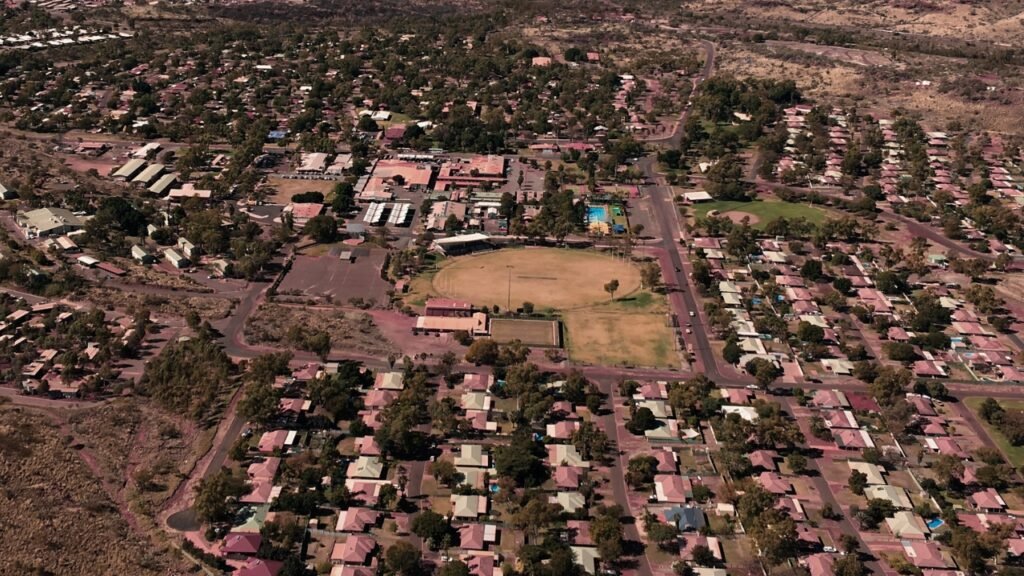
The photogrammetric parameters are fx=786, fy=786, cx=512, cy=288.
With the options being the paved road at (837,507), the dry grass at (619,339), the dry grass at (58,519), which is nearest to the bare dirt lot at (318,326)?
the dry grass at (619,339)

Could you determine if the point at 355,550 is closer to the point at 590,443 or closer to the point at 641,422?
the point at 590,443

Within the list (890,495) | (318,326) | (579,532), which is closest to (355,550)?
(579,532)

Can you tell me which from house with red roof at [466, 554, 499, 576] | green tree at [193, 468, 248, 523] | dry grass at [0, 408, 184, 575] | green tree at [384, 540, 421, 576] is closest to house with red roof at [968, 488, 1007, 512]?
house with red roof at [466, 554, 499, 576]

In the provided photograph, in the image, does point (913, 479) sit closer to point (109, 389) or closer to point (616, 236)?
point (616, 236)

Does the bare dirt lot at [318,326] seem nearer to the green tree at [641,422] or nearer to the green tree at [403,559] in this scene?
the green tree at [641,422]

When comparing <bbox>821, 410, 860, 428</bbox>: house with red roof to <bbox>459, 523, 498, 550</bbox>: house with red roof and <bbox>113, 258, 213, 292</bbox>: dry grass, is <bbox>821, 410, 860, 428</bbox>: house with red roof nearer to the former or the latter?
<bbox>459, 523, 498, 550</bbox>: house with red roof

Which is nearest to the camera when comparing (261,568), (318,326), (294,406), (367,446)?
(261,568)
